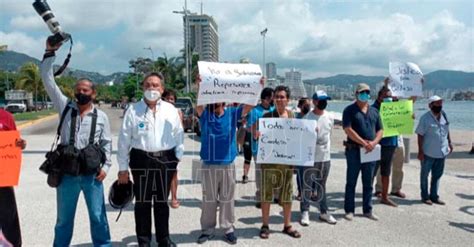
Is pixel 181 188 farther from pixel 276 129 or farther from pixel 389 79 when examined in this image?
pixel 389 79

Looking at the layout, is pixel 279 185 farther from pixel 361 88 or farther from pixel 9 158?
pixel 9 158

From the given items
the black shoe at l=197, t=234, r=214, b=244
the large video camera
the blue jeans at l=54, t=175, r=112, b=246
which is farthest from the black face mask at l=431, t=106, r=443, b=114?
the large video camera

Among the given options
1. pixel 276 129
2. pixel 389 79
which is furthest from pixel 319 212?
pixel 389 79

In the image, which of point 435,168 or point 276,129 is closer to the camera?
point 276,129

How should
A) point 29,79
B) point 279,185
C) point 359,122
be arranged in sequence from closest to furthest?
point 279,185
point 359,122
point 29,79

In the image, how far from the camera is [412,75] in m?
7.42

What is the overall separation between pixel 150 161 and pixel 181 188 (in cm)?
377

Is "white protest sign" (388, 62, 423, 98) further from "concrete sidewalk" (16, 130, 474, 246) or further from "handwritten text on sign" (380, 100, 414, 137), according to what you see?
"concrete sidewalk" (16, 130, 474, 246)

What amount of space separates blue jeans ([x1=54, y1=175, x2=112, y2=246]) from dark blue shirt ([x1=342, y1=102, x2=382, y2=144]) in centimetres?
361

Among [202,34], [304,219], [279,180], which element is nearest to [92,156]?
[279,180]

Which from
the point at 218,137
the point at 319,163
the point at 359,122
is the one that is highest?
the point at 359,122

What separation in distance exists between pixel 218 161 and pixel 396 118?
11.5ft

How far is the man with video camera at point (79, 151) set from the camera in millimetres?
4152

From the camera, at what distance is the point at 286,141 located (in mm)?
5520
